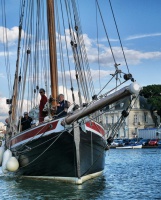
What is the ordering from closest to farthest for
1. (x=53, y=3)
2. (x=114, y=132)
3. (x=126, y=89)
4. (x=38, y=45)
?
A: (x=126, y=89), (x=114, y=132), (x=53, y=3), (x=38, y=45)

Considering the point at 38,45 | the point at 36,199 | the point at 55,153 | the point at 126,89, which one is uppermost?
the point at 38,45

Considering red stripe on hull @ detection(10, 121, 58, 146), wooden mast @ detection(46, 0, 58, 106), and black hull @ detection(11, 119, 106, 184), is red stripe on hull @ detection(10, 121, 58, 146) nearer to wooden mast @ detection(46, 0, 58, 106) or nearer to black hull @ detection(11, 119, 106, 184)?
black hull @ detection(11, 119, 106, 184)

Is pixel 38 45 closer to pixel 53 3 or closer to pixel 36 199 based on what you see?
pixel 53 3

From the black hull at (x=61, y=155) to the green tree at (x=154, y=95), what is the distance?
10978cm

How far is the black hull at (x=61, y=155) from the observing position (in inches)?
925

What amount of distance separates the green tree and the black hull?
110 metres

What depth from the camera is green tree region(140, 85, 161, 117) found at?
442ft

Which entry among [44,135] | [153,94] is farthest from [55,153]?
[153,94]

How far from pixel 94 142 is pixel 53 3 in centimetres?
942

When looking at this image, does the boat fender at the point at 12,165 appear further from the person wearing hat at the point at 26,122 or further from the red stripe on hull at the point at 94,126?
the red stripe on hull at the point at 94,126

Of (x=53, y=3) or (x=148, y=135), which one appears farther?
(x=148, y=135)

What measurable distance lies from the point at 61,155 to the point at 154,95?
117 meters

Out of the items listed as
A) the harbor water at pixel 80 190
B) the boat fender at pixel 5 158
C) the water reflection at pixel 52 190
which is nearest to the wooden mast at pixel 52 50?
the boat fender at pixel 5 158

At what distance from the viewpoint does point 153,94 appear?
138250mm
